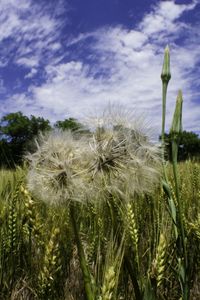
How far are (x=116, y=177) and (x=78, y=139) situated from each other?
25 centimetres

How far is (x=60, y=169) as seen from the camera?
1.54 meters

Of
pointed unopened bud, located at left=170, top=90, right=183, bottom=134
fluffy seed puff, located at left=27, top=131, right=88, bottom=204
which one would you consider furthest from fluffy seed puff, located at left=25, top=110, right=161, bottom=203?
pointed unopened bud, located at left=170, top=90, right=183, bottom=134

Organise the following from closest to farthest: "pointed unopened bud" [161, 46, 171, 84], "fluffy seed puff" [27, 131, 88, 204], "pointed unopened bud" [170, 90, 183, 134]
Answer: "pointed unopened bud" [170, 90, 183, 134] → "pointed unopened bud" [161, 46, 171, 84] → "fluffy seed puff" [27, 131, 88, 204]

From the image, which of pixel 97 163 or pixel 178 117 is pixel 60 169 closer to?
pixel 97 163

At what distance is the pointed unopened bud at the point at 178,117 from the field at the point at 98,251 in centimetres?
38

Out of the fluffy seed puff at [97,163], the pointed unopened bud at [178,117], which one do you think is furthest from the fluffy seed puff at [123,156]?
the pointed unopened bud at [178,117]

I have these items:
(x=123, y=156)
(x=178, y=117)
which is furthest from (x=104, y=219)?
(x=178, y=117)

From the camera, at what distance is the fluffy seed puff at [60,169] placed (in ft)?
4.85

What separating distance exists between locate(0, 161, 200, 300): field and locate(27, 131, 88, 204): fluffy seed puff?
6 cm

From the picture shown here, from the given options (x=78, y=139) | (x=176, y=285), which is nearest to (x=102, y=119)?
(x=78, y=139)

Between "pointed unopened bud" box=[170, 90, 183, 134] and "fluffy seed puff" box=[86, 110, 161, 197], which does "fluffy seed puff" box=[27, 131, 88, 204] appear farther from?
"pointed unopened bud" box=[170, 90, 183, 134]

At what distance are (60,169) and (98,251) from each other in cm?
36

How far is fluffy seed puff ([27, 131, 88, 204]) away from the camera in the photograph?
148 cm

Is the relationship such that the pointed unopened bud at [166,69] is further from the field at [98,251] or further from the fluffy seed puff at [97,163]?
the field at [98,251]
